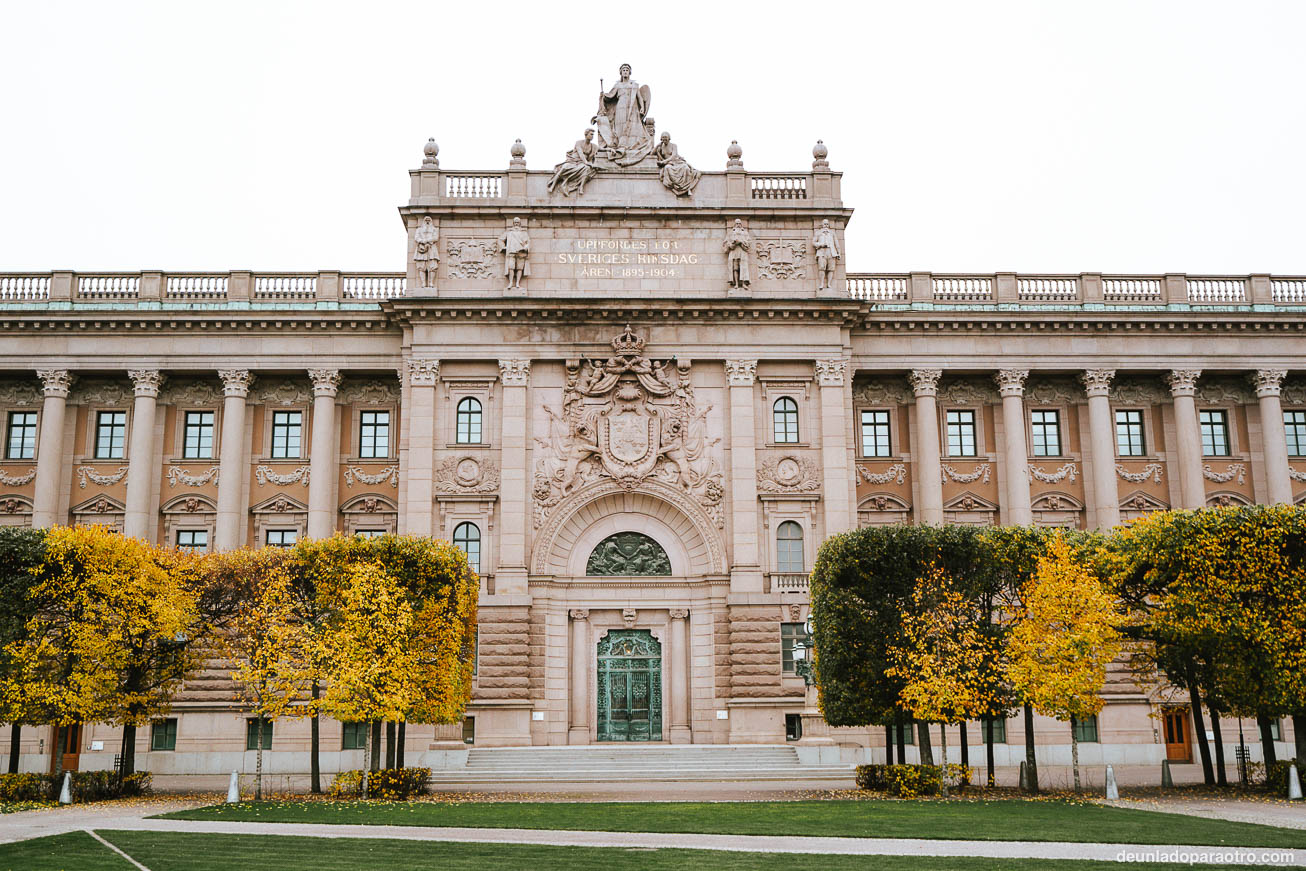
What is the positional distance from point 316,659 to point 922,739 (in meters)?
19.1

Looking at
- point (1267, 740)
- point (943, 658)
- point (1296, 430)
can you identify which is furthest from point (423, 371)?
point (1296, 430)

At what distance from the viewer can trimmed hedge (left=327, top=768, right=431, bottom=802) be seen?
3594 centimetres

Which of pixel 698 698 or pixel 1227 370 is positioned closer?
pixel 698 698

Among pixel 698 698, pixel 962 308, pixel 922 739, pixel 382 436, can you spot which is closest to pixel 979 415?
pixel 962 308

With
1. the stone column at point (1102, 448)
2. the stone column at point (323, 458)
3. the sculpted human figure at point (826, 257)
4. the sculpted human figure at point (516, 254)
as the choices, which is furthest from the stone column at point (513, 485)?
the stone column at point (1102, 448)

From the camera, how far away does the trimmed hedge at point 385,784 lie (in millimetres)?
35938

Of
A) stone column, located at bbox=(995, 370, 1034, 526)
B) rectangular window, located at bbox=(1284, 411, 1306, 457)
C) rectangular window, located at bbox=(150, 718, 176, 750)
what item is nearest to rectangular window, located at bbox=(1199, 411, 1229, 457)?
rectangular window, located at bbox=(1284, 411, 1306, 457)

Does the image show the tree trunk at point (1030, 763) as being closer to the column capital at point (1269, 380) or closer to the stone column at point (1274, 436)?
the stone column at point (1274, 436)

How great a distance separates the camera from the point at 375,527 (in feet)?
176

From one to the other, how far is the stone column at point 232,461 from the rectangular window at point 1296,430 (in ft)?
160

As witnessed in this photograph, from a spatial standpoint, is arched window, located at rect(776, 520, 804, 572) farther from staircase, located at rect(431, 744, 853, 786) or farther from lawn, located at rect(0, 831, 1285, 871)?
lawn, located at rect(0, 831, 1285, 871)

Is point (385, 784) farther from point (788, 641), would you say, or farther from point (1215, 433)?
point (1215, 433)

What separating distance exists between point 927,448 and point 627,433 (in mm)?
13887

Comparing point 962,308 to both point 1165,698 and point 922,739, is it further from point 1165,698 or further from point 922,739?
point 922,739
